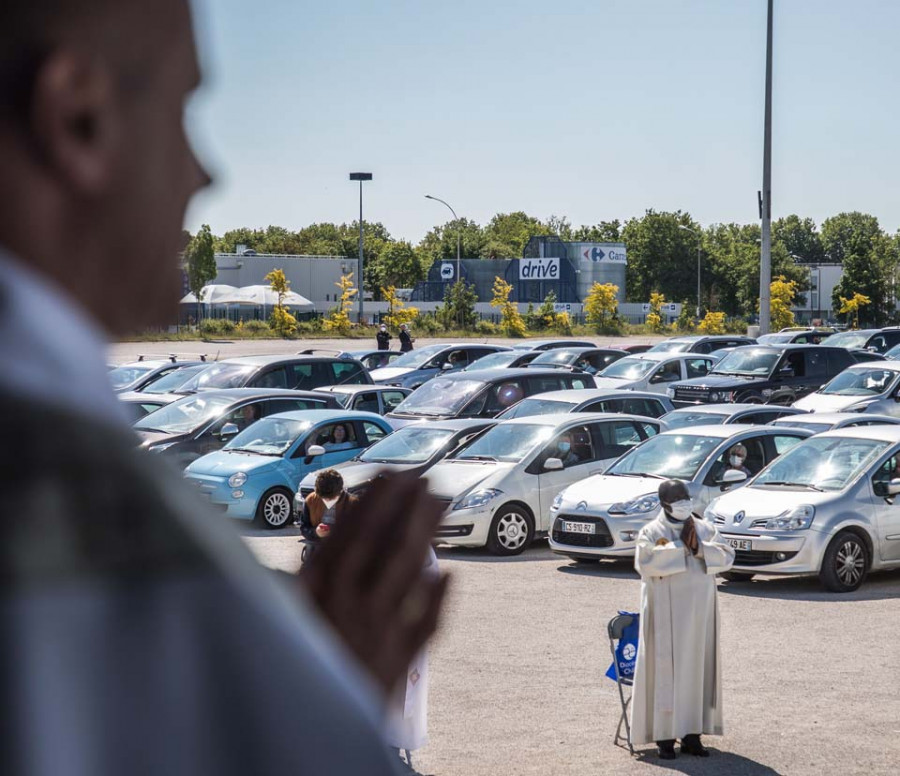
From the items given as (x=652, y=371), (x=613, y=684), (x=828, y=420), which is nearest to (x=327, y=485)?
(x=613, y=684)

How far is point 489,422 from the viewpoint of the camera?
61.2 ft

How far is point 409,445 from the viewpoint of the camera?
18.3 meters

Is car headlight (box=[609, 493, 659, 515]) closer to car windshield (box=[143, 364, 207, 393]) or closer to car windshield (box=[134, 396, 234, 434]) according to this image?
car windshield (box=[134, 396, 234, 434])

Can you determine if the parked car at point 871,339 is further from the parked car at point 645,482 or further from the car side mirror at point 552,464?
the car side mirror at point 552,464

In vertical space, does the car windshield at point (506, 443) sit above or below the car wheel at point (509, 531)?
above

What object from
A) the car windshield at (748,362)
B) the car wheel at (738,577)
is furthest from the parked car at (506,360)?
the car wheel at (738,577)

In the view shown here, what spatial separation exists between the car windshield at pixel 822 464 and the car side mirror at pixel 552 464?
2.83 m

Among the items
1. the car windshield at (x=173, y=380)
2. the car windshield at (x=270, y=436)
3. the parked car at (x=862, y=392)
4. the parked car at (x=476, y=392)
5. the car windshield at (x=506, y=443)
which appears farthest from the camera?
the car windshield at (x=173, y=380)

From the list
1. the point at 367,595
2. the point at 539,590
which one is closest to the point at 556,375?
the point at 539,590

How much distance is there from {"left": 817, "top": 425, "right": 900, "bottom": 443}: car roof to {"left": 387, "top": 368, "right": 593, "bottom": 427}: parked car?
7.69 metres

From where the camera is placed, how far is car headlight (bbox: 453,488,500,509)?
639 inches

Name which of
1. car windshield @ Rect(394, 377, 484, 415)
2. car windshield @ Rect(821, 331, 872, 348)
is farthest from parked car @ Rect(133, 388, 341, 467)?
car windshield @ Rect(821, 331, 872, 348)

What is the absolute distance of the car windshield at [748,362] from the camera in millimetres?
27244

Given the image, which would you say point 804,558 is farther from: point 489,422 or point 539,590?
point 489,422
